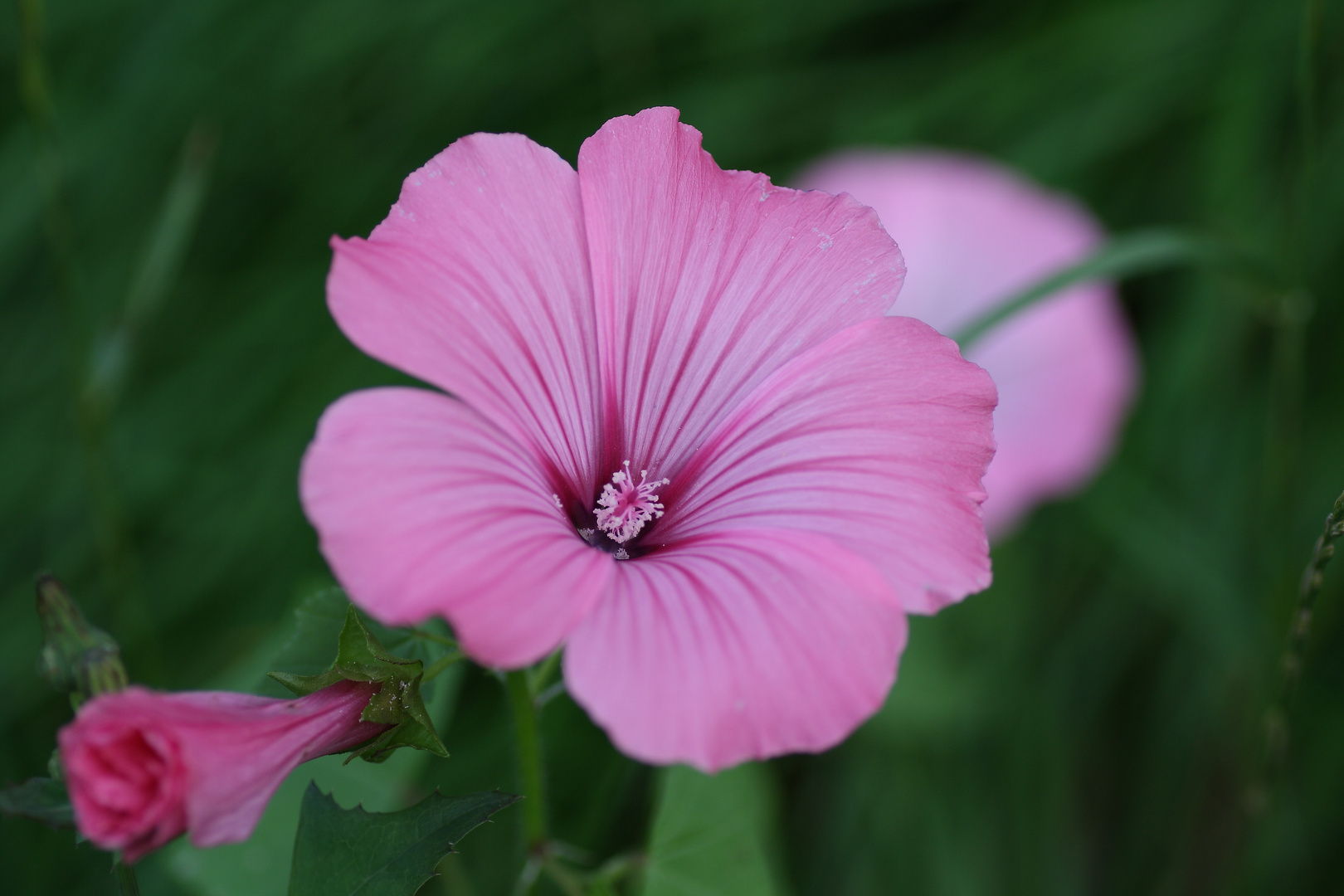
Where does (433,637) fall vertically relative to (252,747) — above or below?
above

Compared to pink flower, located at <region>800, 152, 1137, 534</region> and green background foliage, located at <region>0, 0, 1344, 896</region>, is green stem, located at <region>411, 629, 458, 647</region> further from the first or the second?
pink flower, located at <region>800, 152, 1137, 534</region>

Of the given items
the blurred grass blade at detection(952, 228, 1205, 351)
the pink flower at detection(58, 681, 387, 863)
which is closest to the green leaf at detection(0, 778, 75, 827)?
the pink flower at detection(58, 681, 387, 863)


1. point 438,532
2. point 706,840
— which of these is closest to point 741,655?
point 438,532

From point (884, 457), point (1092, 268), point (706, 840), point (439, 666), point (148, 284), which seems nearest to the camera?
point (439, 666)

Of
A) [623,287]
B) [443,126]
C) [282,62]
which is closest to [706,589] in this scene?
[623,287]

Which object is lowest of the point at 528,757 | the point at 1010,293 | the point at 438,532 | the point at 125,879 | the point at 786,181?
the point at 125,879

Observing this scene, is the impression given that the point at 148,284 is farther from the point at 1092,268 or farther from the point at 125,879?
the point at 1092,268

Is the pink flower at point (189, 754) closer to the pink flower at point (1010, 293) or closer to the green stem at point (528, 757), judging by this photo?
the green stem at point (528, 757)
